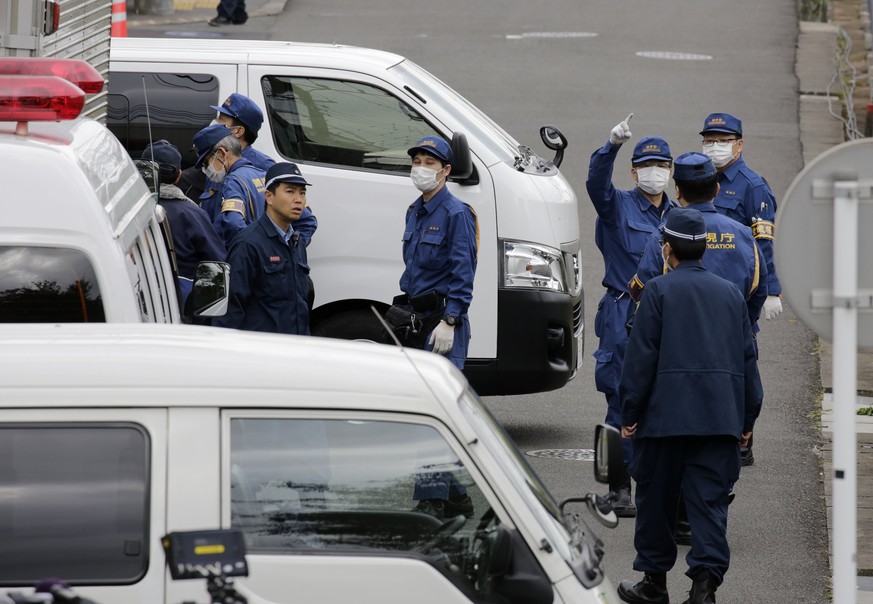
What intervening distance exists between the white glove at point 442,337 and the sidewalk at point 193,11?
17912mm

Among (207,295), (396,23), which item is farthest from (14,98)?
(396,23)

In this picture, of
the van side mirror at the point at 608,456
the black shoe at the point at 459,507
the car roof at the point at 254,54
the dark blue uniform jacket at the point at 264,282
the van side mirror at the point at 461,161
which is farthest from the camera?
the car roof at the point at 254,54

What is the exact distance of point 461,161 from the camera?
8.44m

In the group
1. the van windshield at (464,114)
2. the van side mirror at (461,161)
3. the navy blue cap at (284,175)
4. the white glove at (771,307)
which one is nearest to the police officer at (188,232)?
the navy blue cap at (284,175)

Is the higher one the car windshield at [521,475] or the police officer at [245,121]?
the police officer at [245,121]

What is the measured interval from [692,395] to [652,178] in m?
2.21

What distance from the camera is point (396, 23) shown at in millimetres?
24750

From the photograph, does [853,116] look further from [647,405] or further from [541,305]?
[647,405]

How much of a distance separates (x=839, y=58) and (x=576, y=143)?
20.5ft

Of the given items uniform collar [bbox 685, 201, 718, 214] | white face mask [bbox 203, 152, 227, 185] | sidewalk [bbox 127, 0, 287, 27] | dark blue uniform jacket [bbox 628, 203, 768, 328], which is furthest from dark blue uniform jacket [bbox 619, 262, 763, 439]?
sidewalk [bbox 127, 0, 287, 27]

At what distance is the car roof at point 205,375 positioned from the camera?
3588 mm

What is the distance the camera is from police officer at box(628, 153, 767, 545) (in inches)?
287

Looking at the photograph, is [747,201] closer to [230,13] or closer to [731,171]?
[731,171]

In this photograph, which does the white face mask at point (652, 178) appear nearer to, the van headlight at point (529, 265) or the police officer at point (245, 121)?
the van headlight at point (529, 265)
